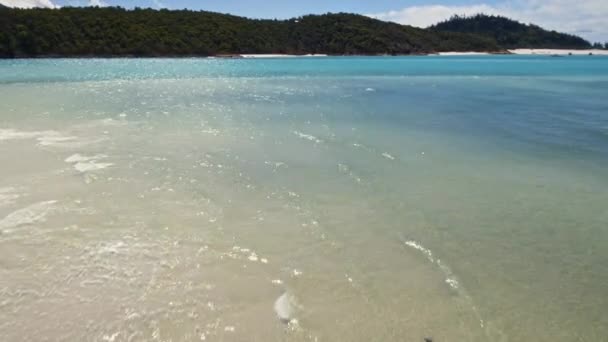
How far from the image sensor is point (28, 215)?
657 centimetres

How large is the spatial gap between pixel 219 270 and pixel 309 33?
152867mm

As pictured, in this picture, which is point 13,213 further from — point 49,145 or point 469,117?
point 469,117

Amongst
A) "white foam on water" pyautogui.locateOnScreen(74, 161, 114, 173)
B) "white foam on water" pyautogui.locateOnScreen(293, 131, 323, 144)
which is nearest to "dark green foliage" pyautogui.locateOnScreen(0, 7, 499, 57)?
"white foam on water" pyautogui.locateOnScreen(293, 131, 323, 144)

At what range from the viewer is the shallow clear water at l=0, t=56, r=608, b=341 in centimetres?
431

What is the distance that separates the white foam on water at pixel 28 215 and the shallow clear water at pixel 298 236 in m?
0.04

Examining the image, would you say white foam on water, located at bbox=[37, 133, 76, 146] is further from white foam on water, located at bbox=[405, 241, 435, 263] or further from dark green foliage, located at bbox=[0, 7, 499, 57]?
dark green foliage, located at bbox=[0, 7, 499, 57]

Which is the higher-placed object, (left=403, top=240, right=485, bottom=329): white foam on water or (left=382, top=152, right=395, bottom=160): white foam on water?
(left=382, top=152, right=395, bottom=160): white foam on water

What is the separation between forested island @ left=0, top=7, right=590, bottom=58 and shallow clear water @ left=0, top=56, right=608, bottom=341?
317 ft

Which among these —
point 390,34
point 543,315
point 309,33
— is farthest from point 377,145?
point 390,34

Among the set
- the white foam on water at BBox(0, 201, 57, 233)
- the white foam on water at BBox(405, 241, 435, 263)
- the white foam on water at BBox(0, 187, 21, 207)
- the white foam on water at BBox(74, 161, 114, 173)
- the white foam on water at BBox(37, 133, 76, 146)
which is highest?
the white foam on water at BBox(37, 133, 76, 146)

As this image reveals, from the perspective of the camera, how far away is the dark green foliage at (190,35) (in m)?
92.2

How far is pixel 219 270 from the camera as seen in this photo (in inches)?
203

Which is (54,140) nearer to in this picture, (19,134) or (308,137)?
(19,134)

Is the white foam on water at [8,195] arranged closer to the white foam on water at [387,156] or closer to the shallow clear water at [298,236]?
the shallow clear water at [298,236]
